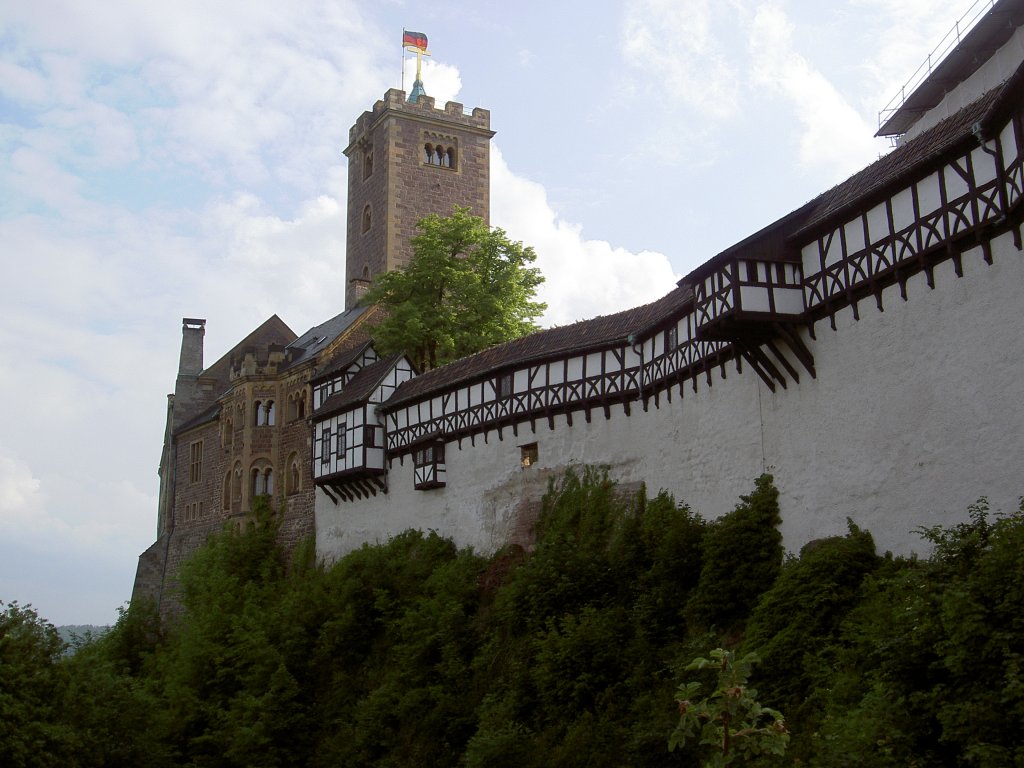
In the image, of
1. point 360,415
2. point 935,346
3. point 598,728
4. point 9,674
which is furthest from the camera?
point 360,415

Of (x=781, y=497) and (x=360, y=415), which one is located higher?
(x=360, y=415)

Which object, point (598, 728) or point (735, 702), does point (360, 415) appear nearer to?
point (598, 728)

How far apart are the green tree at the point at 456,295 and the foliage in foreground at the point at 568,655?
8.38m

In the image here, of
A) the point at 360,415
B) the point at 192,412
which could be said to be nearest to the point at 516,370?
the point at 360,415

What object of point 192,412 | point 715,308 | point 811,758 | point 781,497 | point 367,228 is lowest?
point 811,758

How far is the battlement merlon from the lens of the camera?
55.3 metres

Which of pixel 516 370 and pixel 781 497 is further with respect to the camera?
pixel 516 370

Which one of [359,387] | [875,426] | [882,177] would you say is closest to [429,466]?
[359,387]

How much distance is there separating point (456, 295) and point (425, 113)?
16625 millimetres

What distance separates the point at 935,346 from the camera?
1927cm

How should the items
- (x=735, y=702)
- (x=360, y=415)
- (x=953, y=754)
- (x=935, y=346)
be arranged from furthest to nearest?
(x=360, y=415)
(x=935, y=346)
(x=953, y=754)
(x=735, y=702)

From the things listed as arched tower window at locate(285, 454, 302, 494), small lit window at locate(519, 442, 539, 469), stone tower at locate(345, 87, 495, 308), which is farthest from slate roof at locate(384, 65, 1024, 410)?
stone tower at locate(345, 87, 495, 308)

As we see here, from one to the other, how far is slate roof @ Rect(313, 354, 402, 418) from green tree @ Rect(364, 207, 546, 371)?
899 millimetres

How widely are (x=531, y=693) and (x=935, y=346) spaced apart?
11273mm
